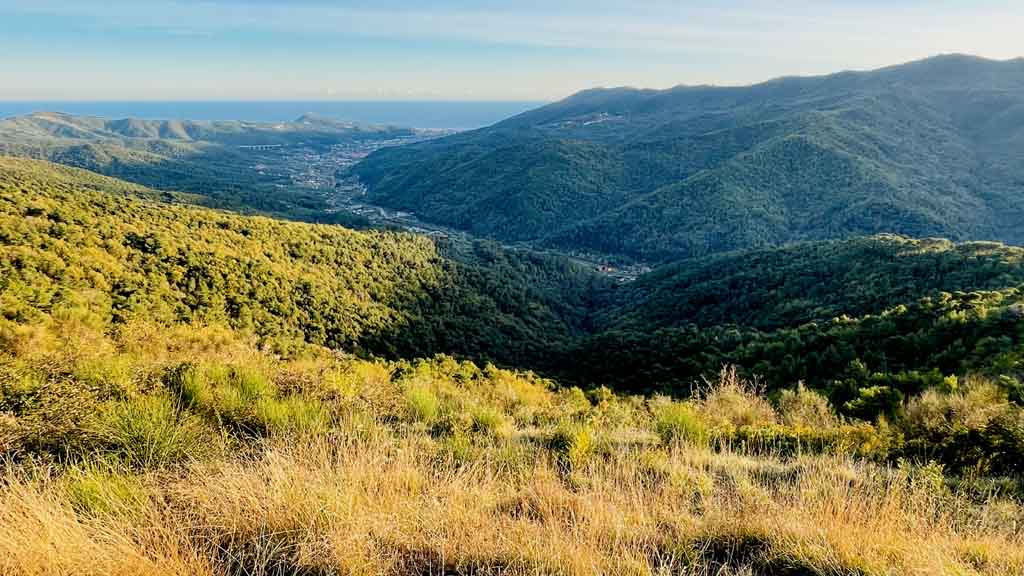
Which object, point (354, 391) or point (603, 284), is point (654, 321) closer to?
point (603, 284)

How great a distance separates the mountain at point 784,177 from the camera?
105 m

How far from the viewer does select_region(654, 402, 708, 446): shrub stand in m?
5.74

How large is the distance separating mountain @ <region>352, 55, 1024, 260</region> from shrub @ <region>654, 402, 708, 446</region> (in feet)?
358

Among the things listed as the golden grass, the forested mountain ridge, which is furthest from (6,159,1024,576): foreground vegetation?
the forested mountain ridge

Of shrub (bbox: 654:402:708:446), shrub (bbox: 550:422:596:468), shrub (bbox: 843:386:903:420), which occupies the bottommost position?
shrub (bbox: 843:386:903:420)

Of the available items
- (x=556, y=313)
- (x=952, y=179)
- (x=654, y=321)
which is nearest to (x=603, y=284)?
(x=556, y=313)

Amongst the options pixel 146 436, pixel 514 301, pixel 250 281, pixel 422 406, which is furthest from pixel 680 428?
pixel 514 301

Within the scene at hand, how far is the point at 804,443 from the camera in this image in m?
6.03

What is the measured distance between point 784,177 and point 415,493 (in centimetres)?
13982

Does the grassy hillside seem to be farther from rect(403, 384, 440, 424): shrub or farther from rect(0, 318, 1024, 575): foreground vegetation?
rect(403, 384, 440, 424): shrub

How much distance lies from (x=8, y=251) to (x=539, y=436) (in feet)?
92.6

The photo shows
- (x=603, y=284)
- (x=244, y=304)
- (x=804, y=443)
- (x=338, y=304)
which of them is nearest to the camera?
(x=804, y=443)

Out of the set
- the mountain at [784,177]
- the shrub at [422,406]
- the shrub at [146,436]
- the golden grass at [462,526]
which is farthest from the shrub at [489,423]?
the mountain at [784,177]

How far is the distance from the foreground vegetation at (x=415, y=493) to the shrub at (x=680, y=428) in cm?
3
